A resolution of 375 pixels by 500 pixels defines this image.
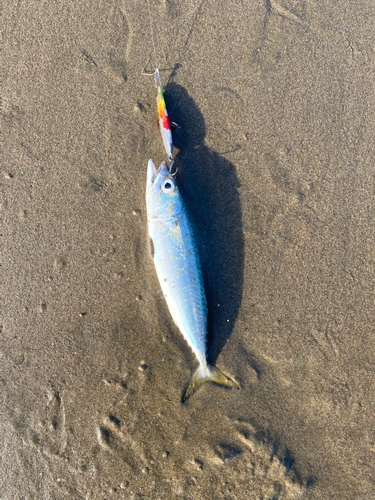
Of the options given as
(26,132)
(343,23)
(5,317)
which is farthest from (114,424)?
(343,23)

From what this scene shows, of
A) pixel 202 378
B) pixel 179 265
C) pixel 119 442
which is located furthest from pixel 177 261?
pixel 119 442

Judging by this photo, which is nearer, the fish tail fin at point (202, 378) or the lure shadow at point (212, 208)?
the fish tail fin at point (202, 378)

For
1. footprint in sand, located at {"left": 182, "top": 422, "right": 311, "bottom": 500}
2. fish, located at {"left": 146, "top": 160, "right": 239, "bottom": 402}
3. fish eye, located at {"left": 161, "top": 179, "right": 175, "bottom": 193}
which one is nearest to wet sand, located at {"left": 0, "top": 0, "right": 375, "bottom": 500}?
footprint in sand, located at {"left": 182, "top": 422, "right": 311, "bottom": 500}

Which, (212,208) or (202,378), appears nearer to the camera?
(202,378)

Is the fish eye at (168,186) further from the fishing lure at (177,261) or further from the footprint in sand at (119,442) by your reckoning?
the footprint in sand at (119,442)

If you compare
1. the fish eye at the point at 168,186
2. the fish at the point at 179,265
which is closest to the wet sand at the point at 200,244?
the fish at the point at 179,265

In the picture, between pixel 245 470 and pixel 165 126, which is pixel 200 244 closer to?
pixel 165 126

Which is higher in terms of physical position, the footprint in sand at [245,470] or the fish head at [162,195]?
the fish head at [162,195]
